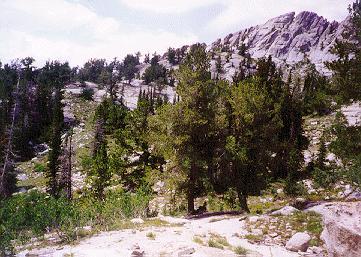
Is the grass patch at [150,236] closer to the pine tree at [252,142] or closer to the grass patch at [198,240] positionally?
the grass patch at [198,240]

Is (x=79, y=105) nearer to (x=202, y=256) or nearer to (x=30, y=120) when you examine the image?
(x=30, y=120)

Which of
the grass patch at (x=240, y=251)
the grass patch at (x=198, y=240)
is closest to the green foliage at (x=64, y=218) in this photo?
the grass patch at (x=198, y=240)

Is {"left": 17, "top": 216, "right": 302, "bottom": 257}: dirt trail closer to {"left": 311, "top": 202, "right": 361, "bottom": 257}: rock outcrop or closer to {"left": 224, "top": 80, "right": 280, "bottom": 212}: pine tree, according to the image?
{"left": 311, "top": 202, "right": 361, "bottom": 257}: rock outcrop

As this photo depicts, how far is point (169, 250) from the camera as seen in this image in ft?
42.5

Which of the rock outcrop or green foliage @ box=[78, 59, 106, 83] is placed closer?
the rock outcrop

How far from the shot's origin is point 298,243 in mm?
14930

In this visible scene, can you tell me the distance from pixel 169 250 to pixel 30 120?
88524 mm

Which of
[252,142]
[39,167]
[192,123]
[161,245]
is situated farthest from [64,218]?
[39,167]

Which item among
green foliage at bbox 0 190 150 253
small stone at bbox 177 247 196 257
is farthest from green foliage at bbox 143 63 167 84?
small stone at bbox 177 247 196 257

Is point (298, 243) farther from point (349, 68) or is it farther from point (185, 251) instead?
point (349, 68)

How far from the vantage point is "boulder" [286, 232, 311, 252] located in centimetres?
Result: 1481

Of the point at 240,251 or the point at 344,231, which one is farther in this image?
the point at 240,251

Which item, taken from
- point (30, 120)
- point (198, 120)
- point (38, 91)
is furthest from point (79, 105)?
point (198, 120)

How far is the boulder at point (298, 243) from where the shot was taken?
1481 cm
